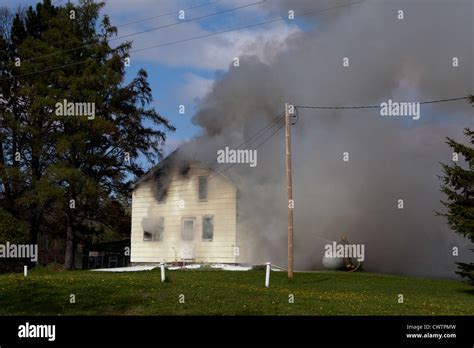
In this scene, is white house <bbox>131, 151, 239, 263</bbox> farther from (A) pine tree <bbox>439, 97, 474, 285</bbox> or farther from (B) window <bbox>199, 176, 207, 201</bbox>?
(A) pine tree <bbox>439, 97, 474, 285</bbox>

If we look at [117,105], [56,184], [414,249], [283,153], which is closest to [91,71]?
[117,105]

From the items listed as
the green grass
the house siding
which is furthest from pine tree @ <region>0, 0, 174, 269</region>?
the green grass

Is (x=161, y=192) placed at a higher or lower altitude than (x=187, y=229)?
higher

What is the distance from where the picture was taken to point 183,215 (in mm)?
36406

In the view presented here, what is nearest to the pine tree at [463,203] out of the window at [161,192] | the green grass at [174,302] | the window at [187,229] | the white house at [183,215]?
the green grass at [174,302]

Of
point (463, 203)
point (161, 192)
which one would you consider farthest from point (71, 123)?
point (463, 203)

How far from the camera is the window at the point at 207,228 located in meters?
35.2

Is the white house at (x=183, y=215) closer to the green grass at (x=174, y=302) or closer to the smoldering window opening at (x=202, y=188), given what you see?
the smoldering window opening at (x=202, y=188)

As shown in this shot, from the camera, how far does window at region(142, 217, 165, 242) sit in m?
37.2

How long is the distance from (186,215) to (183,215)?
22 cm

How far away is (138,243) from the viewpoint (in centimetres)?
3797

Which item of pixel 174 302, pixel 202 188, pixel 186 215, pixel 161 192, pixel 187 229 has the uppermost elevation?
pixel 202 188

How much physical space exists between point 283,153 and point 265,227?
13.6 ft

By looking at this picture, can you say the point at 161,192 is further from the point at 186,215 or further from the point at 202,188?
the point at 202,188
